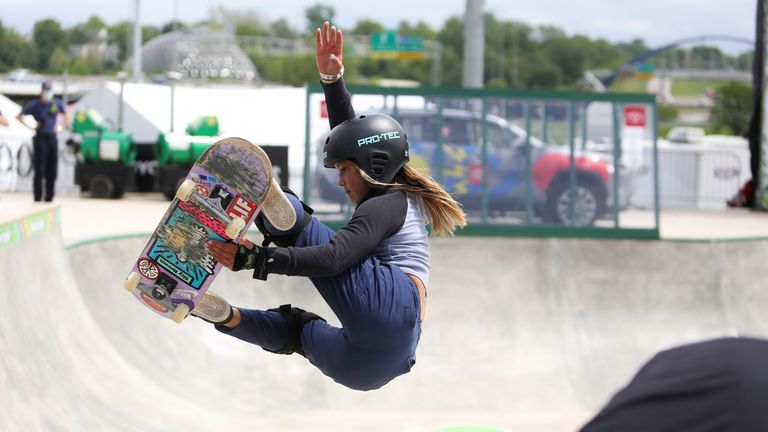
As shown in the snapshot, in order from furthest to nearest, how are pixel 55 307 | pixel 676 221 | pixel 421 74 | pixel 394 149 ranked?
pixel 421 74 → pixel 676 221 → pixel 55 307 → pixel 394 149

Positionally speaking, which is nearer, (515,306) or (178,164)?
(515,306)

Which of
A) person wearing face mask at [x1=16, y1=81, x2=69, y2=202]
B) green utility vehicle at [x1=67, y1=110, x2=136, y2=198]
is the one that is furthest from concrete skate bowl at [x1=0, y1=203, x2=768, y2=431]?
green utility vehicle at [x1=67, y1=110, x2=136, y2=198]

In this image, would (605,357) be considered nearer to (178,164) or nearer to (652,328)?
(652,328)

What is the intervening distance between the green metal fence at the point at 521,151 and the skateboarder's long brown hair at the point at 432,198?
761cm

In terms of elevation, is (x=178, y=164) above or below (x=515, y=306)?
above

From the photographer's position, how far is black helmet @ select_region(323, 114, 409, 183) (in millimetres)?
4508

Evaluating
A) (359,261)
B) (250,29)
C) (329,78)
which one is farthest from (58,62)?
(359,261)

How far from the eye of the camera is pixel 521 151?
12.6 m

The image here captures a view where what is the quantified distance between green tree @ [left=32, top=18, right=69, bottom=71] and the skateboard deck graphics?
511 feet

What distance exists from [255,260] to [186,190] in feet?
1.53

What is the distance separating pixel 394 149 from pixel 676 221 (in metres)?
14.2

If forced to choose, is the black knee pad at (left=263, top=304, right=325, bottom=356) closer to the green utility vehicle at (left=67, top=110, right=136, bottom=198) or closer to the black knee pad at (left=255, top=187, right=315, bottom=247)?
the black knee pad at (left=255, top=187, right=315, bottom=247)

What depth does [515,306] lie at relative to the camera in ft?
36.3

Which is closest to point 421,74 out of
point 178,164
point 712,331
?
point 178,164
